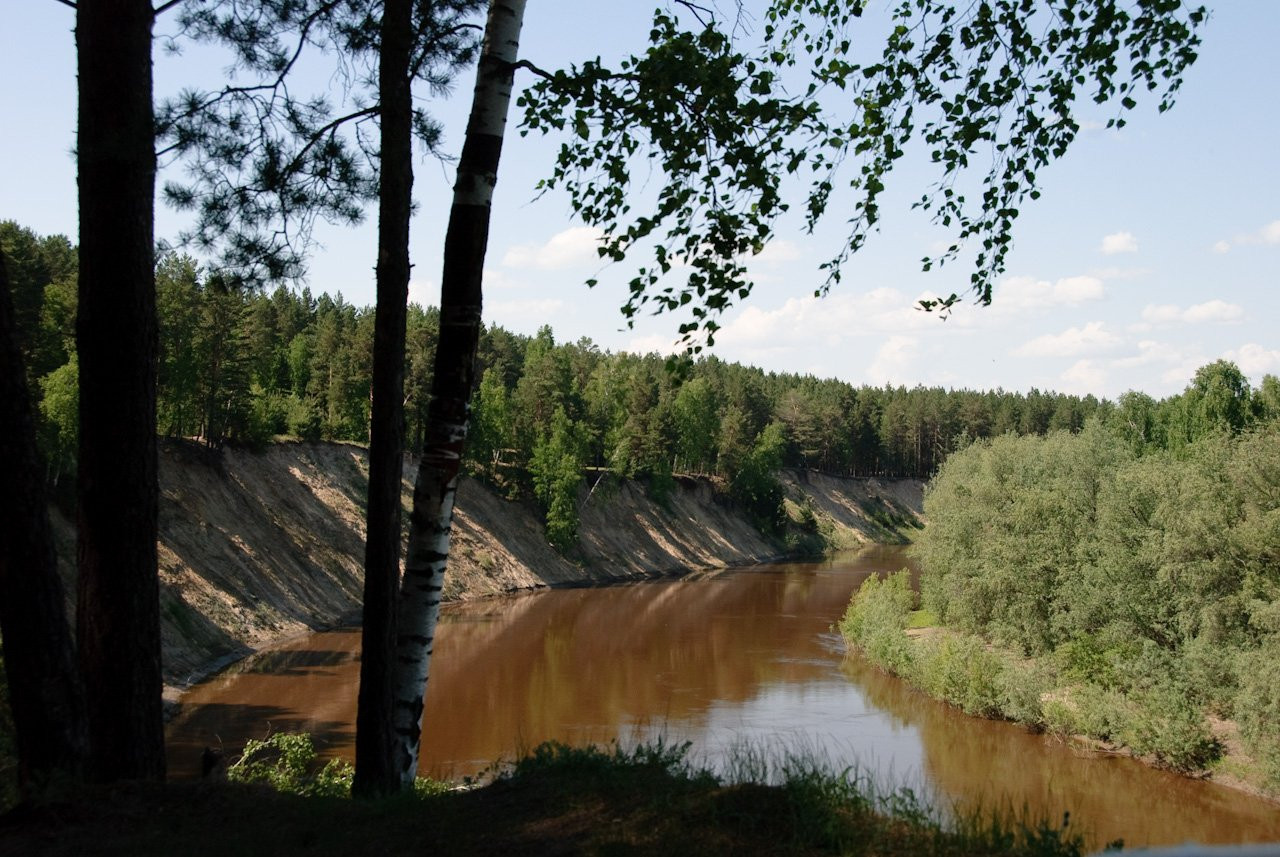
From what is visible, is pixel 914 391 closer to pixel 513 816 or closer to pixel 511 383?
pixel 511 383

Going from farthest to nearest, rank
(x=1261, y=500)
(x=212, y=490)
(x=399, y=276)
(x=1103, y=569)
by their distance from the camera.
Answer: (x=212, y=490), (x=1103, y=569), (x=1261, y=500), (x=399, y=276)

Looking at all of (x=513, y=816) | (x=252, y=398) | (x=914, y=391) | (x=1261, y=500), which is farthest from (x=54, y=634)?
(x=914, y=391)

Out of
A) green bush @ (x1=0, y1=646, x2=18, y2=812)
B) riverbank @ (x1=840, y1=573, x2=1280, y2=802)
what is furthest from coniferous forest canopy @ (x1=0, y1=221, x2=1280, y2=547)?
riverbank @ (x1=840, y1=573, x2=1280, y2=802)

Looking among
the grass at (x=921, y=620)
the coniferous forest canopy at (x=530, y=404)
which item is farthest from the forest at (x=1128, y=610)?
the coniferous forest canopy at (x=530, y=404)

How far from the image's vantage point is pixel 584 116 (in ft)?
20.2

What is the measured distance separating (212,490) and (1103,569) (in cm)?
3201

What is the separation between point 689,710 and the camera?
2589cm

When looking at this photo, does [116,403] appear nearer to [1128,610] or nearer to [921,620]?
[1128,610]

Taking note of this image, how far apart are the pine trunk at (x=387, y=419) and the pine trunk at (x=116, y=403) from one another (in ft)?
4.37

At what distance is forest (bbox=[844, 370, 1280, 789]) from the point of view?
2141 centimetres

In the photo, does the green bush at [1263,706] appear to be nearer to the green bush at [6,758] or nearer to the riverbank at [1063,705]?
the riverbank at [1063,705]

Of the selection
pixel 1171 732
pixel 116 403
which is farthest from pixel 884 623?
pixel 116 403

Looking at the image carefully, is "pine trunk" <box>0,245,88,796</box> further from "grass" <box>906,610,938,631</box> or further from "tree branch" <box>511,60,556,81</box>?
"grass" <box>906,610,938,631</box>

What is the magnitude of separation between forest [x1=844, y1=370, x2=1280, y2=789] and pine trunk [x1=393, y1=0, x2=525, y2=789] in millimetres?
18780
